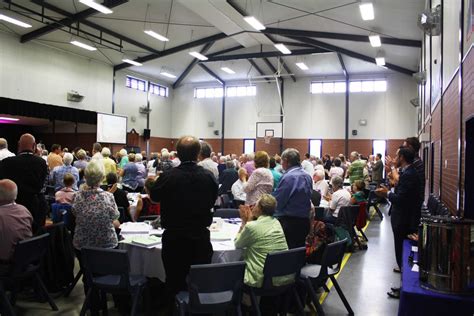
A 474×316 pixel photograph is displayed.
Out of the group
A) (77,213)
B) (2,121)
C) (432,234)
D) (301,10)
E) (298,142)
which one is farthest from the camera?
(298,142)

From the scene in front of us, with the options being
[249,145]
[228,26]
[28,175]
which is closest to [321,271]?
[28,175]

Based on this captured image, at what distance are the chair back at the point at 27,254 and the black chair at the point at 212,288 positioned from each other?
4.50 feet

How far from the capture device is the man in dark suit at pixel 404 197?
3.89 meters

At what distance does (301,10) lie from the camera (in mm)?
10547

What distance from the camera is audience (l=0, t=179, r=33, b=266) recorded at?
10.2 ft

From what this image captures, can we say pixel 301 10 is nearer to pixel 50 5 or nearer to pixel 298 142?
pixel 50 5

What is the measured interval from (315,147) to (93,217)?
50.8 ft

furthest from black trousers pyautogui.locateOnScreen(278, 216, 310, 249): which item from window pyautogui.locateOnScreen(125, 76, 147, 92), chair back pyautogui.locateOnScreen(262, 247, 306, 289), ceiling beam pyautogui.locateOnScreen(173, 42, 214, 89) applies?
window pyautogui.locateOnScreen(125, 76, 147, 92)

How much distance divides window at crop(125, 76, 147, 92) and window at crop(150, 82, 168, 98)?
0.70m

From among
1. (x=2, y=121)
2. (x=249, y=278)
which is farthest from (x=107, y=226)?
(x=2, y=121)

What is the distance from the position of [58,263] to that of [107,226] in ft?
3.41

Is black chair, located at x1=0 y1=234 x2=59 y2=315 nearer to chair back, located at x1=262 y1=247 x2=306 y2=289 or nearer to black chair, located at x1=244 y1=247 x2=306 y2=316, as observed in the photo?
black chair, located at x1=244 y1=247 x2=306 y2=316

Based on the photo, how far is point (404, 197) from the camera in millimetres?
3895

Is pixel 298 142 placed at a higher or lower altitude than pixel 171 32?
lower
